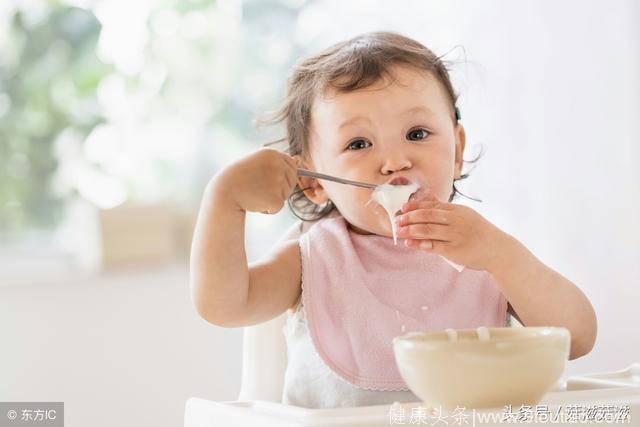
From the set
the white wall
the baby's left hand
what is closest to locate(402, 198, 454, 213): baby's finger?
the baby's left hand

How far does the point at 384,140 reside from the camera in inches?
48.5

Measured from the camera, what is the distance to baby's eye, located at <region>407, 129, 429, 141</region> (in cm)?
126

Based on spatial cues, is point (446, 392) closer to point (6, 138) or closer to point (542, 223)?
point (542, 223)

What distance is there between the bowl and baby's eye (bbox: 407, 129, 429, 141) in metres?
0.50

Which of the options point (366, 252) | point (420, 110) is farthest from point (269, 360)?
point (420, 110)

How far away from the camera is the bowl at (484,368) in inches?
30.5

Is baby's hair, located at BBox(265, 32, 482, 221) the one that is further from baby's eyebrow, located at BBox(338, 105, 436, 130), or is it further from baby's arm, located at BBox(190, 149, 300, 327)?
baby's arm, located at BBox(190, 149, 300, 327)

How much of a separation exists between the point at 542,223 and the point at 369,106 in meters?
0.70

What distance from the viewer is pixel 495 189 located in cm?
197

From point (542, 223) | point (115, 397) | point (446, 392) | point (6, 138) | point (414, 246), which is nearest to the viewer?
point (446, 392)

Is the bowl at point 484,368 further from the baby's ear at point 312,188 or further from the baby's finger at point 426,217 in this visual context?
the baby's ear at point 312,188

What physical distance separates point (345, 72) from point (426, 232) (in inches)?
12.9

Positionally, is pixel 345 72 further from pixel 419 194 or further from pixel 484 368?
pixel 484 368

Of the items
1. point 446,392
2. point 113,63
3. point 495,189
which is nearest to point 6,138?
point 113,63
